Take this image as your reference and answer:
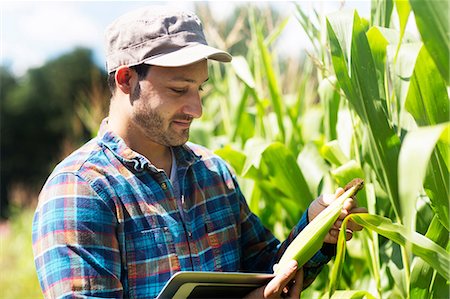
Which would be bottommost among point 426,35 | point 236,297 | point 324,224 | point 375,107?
point 236,297

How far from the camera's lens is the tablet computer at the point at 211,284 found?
99 centimetres

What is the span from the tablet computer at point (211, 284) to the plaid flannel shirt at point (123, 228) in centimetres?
12

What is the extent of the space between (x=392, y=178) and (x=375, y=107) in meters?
0.12

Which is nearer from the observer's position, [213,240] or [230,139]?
[213,240]

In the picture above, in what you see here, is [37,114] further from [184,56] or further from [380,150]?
[380,150]

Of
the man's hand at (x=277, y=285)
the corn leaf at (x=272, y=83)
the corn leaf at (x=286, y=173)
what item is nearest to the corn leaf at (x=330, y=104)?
the corn leaf at (x=286, y=173)

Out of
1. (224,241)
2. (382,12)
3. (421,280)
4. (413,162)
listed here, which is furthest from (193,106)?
(413,162)

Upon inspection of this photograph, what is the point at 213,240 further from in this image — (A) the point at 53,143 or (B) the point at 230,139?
(A) the point at 53,143

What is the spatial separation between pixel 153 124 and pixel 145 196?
0.13 m

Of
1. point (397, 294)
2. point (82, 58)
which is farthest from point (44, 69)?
point (397, 294)

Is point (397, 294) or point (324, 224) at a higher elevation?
point (324, 224)

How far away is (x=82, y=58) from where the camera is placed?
40.7ft

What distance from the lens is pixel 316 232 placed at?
1.07 meters

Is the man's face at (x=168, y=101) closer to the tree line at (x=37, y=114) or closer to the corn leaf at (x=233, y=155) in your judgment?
the corn leaf at (x=233, y=155)
